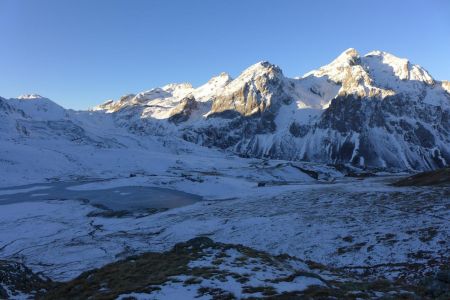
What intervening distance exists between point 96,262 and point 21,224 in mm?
27313

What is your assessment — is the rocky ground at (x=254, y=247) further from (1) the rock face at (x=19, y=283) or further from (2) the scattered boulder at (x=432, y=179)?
(2) the scattered boulder at (x=432, y=179)

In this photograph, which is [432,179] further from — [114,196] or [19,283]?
[114,196]

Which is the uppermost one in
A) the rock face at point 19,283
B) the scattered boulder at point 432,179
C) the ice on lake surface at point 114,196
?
the scattered boulder at point 432,179

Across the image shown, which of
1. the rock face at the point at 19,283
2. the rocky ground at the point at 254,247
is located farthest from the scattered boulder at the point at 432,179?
the rock face at the point at 19,283

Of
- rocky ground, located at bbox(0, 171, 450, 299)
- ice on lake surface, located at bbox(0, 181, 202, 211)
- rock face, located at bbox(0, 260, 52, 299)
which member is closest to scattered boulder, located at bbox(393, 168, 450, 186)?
rocky ground, located at bbox(0, 171, 450, 299)

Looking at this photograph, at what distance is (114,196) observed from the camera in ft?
300

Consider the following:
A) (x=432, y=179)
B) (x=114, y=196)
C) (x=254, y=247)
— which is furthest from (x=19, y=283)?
(x=114, y=196)

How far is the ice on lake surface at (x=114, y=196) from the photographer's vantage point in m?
79.8

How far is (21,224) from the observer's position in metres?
57.5

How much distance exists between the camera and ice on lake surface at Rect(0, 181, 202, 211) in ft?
262

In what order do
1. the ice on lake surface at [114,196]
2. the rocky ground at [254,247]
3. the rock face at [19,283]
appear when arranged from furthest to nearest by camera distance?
the ice on lake surface at [114,196]
the rock face at [19,283]
the rocky ground at [254,247]

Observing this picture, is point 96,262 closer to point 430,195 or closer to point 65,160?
point 430,195

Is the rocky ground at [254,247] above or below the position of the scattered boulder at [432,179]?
below

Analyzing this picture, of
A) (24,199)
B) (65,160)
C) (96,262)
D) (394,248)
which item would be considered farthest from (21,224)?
(65,160)
